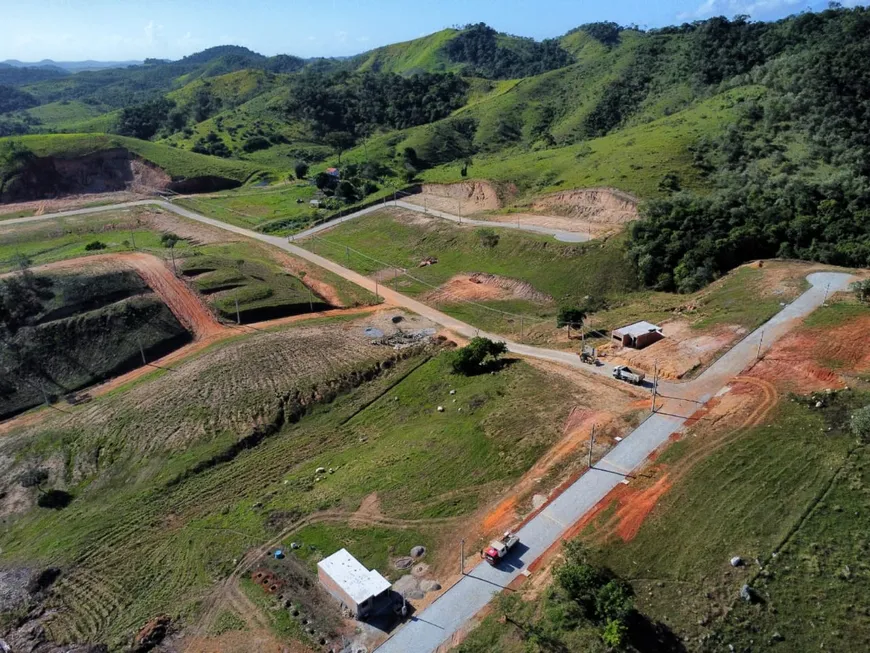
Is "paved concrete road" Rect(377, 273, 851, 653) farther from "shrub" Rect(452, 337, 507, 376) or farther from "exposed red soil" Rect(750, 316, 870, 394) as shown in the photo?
"shrub" Rect(452, 337, 507, 376)

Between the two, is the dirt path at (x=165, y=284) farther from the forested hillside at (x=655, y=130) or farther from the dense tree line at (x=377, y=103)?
the dense tree line at (x=377, y=103)

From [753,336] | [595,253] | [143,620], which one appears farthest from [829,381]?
[143,620]

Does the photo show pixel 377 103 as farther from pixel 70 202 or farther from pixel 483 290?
pixel 483 290

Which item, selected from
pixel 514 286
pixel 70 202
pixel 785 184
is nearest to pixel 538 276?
pixel 514 286

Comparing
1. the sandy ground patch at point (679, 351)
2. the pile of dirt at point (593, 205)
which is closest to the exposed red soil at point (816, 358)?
the sandy ground patch at point (679, 351)

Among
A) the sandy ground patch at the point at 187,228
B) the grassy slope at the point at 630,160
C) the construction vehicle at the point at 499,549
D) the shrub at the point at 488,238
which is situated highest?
the grassy slope at the point at 630,160

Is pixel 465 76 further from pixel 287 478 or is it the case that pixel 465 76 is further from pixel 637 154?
pixel 287 478
